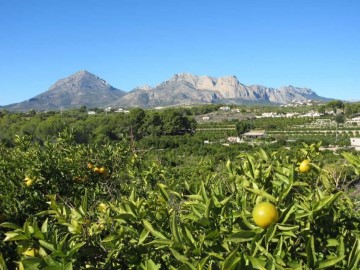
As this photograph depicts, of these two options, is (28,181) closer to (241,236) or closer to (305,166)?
(305,166)

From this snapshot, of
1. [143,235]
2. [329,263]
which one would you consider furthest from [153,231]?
[329,263]

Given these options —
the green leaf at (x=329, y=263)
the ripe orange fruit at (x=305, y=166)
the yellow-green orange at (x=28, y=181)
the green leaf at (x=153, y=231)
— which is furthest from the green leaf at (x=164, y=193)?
the yellow-green orange at (x=28, y=181)

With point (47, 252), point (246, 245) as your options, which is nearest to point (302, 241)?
point (246, 245)

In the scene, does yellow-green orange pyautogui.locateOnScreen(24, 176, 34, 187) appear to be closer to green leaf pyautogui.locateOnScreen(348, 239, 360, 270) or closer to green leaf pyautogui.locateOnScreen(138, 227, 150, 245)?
green leaf pyautogui.locateOnScreen(138, 227, 150, 245)

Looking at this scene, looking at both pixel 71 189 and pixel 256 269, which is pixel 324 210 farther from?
pixel 71 189

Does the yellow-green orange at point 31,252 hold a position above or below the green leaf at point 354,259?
below

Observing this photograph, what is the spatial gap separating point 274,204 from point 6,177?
3056 millimetres

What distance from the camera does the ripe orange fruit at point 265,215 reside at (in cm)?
130

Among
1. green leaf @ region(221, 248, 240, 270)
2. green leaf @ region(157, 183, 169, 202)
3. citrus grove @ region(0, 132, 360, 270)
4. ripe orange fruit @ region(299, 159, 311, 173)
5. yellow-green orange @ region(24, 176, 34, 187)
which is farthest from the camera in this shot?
yellow-green orange @ region(24, 176, 34, 187)

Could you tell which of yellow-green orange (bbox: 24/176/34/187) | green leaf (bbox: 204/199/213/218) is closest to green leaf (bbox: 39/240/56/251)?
green leaf (bbox: 204/199/213/218)

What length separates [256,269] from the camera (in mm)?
1204

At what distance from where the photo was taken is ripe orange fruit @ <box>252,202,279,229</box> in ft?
4.26

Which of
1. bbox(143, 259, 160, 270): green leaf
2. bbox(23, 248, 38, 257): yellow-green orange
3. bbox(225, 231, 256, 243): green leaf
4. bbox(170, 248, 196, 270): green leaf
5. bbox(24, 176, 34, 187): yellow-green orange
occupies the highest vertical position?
bbox(225, 231, 256, 243): green leaf

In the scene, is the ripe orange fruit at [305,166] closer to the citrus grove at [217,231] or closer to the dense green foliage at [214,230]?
the citrus grove at [217,231]
